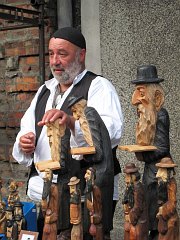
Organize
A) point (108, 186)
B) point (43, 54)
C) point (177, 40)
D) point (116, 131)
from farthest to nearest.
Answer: point (43, 54)
point (177, 40)
point (116, 131)
point (108, 186)

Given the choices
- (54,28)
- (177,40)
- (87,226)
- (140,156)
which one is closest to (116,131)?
(140,156)

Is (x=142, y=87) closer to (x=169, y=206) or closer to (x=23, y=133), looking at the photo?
(x=169, y=206)

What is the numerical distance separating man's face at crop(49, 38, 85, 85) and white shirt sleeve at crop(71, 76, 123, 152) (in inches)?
4.5

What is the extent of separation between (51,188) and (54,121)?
0.26 metres

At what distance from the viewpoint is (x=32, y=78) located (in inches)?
182

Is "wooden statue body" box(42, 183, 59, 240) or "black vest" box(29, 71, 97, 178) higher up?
"black vest" box(29, 71, 97, 178)

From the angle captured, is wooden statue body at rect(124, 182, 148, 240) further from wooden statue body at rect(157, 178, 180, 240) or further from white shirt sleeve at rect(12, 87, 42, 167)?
white shirt sleeve at rect(12, 87, 42, 167)

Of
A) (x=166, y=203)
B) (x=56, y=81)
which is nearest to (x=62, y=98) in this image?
(x=56, y=81)

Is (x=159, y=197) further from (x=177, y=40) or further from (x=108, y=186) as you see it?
(x=177, y=40)

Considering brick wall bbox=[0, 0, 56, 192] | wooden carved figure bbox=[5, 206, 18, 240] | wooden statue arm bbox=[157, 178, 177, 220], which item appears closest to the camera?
wooden statue arm bbox=[157, 178, 177, 220]

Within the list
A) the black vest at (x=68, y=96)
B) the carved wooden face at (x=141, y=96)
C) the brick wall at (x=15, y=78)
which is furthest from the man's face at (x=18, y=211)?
the brick wall at (x=15, y=78)

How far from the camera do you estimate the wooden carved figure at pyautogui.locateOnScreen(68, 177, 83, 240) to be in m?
2.50

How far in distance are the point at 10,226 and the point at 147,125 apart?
0.71 m

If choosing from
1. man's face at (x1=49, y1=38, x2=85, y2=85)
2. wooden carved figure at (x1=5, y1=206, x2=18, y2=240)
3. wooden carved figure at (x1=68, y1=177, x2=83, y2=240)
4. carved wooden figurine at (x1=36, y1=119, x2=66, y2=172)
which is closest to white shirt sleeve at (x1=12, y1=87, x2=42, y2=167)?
man's face at (x1=49, y1=38, x2=85, y2=85)
